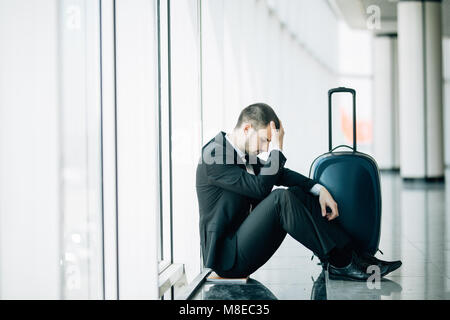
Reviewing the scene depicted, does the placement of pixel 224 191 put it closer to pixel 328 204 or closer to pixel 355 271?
pixel 328 204

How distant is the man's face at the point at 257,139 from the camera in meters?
2.82

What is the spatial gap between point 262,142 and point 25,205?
4.93 feet

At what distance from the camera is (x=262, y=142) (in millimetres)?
2846

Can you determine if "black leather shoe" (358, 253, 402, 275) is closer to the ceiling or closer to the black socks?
the black socks

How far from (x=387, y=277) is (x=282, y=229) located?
71cm

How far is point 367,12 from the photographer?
1296cm

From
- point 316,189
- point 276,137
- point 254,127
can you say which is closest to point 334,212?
point 316,189

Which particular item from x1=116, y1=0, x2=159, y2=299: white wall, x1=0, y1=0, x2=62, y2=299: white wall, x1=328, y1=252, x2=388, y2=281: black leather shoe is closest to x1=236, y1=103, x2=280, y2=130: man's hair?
x1=116, y1=0, x2=159, y2=299: white wall

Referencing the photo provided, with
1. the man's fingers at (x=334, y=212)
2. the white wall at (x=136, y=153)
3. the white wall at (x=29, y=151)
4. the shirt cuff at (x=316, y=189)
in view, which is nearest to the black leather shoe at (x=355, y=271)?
the man's fingers at (x=334, y=212)

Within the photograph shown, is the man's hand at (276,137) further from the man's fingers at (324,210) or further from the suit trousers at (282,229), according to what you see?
the man's fingers at (324,210)

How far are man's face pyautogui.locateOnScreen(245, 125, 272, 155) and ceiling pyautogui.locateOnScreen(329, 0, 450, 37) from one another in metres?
9.30

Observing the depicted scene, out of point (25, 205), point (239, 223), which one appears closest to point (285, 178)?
point (239, 223)
